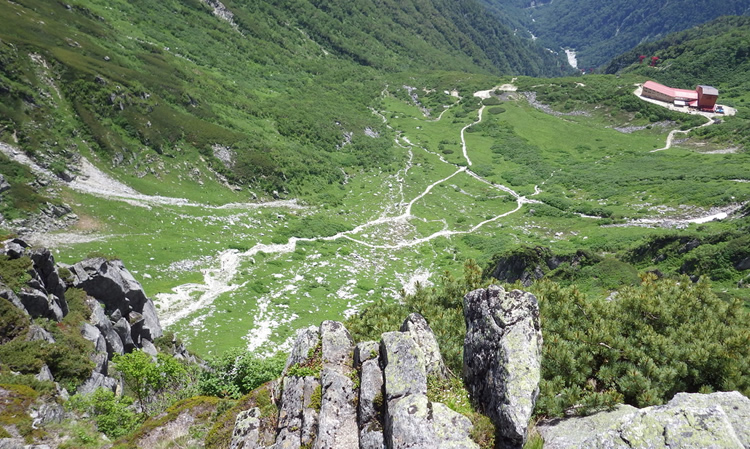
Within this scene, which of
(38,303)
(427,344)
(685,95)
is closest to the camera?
(427,344)

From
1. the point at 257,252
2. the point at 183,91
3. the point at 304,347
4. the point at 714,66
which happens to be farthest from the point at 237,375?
the point at 714,66

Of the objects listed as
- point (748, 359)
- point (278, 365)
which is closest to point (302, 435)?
point (278, 365)

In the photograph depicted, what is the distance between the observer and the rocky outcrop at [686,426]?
643cm

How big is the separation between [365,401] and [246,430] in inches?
168

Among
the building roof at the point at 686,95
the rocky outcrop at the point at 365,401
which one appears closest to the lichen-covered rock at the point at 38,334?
the rocky outcrop at the point at 365,401

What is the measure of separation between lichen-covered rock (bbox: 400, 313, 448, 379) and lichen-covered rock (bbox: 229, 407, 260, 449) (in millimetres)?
5619

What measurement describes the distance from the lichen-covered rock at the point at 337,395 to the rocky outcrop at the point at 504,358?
3518mm

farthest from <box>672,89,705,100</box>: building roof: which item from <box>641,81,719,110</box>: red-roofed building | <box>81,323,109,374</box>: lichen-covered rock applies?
<box>81,323,109,374</box>: lichen-covered rock

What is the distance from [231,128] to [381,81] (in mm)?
88651

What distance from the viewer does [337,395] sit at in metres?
11.6

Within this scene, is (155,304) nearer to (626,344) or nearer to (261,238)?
(261,238)

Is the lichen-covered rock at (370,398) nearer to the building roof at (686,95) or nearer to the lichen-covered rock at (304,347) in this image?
the lichen-covered rock at (304,347)

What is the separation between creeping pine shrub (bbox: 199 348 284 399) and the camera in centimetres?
1706

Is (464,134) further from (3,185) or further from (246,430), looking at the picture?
(246,430)
